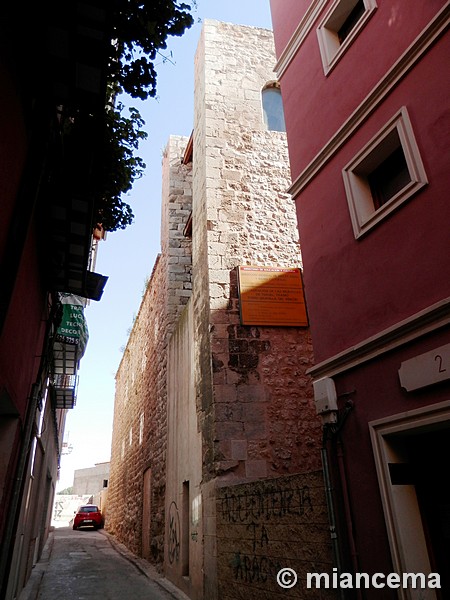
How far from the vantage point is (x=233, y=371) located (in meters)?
7.05

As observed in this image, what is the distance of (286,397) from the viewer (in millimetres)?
7102

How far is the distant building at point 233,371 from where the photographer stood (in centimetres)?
518

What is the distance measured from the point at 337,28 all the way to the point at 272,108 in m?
4.25

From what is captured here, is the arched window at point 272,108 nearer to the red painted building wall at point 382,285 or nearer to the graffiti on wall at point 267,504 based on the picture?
the red painted building wall at point 382,285

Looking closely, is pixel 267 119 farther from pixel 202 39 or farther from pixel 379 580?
pixel 379 580

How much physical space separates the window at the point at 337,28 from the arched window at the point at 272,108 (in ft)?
12.7

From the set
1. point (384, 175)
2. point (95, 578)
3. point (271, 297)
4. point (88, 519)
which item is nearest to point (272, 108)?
point (271, 297)

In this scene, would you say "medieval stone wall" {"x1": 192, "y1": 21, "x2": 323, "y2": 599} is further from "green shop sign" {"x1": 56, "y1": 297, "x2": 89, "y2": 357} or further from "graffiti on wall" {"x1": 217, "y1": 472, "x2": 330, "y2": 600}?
"green shop sign" {"x1": 56, "y1": 297, "x2": 89, "y2": 357}

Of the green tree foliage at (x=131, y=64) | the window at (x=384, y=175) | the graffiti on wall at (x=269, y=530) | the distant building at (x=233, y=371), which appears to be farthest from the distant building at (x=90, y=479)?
the window at (x=384, y=175)

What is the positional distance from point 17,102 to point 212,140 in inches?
242

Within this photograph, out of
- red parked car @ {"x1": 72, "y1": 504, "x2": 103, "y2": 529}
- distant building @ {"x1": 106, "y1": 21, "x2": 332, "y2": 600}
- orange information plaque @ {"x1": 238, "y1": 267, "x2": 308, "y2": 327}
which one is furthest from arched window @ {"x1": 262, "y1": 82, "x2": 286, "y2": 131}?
red parked car @ {"x1": 72, "y1": 504, "x2": 103, "y2": 529}

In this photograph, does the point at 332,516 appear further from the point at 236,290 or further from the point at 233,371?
the point at 236,290

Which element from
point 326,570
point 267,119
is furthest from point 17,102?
point 267,119

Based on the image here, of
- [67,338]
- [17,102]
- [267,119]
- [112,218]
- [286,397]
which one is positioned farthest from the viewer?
[267,119]
